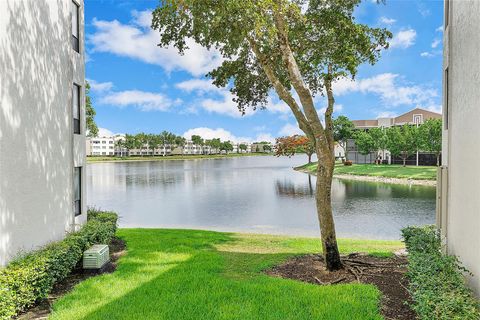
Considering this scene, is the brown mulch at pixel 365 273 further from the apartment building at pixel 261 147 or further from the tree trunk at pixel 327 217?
the apartment building at pixel 261 147

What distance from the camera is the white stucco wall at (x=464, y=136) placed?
4449 mm

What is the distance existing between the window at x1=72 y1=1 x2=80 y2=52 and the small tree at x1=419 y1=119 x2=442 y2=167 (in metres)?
44.2

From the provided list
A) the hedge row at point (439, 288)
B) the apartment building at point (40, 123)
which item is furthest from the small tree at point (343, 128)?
the hedge row at point (439, 288)

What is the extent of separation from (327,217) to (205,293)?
9.48 ft

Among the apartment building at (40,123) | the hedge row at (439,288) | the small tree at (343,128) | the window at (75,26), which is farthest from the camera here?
the small tree at (343,128)

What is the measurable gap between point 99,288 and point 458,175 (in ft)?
20.3

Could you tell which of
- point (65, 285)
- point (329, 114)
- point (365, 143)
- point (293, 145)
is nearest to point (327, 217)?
point (329, 114)

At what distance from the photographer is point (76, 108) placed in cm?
981

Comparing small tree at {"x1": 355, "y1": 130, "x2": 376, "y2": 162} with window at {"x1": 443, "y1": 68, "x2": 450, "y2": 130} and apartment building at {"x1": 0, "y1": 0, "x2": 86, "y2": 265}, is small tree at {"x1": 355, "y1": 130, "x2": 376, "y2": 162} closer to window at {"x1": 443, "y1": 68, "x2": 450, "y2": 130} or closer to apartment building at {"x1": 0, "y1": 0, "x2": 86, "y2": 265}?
window at {"x1": 443, "y1": 68, "x2": 450, "y2": 130}

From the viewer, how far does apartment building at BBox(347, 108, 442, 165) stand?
52.4 m

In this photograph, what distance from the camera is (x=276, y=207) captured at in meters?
21.2

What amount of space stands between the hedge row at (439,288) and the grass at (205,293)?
783 millimetres

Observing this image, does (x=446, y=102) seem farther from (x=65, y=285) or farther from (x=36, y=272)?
(x=65, y=285)

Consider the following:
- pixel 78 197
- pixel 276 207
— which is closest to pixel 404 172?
pixel 276 207
